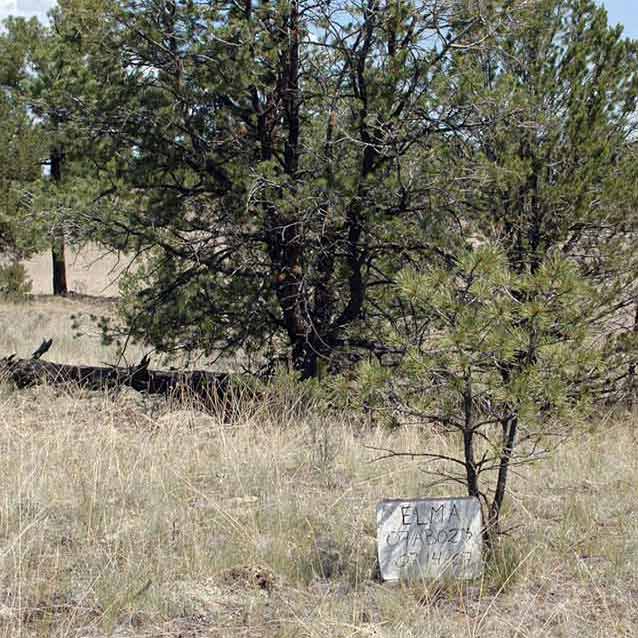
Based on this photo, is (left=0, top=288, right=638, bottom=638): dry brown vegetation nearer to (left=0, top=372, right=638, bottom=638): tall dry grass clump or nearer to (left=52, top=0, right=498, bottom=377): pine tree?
(left=0, top=372, right=638, bottom=638): tall dry grass clump

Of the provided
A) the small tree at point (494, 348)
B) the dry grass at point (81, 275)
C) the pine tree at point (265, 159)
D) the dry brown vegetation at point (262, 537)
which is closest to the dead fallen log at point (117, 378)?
the pine tree at point (265, 159)

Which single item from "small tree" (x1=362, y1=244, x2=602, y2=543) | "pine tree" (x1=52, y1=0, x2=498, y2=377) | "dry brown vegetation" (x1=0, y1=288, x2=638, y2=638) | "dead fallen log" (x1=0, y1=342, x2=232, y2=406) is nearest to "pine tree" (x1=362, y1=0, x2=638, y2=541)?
"pine tree" (x1=52, y1=0, x2=498, y2=377)

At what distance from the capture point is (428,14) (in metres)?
7.32

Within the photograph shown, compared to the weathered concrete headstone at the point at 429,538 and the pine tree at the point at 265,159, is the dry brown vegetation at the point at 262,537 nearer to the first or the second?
the weathered concrete headstone at the point at 429,538

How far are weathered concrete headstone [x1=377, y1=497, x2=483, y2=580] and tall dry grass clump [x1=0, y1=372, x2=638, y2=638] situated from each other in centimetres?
8

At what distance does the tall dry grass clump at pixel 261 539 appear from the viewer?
345 centimetres

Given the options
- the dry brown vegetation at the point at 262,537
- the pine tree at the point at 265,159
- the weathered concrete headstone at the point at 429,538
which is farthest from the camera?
the pine tree at the point at 265,159

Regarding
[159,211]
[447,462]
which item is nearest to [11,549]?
[447,462]

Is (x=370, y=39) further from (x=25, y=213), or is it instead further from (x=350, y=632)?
(x=350, y=632)

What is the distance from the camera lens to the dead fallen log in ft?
27.3

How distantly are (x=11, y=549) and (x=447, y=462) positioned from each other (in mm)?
2879

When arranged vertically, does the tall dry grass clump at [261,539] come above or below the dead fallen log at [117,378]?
below

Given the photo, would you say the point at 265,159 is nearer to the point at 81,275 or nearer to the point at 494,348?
the point at 494,348

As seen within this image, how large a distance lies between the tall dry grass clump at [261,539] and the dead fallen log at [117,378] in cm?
205
